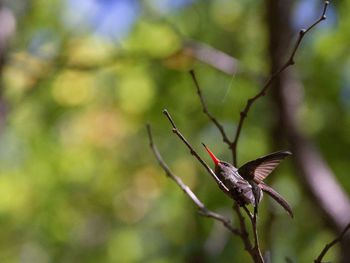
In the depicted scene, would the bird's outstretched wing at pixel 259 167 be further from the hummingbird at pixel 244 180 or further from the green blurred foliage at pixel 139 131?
the green blurred foliage at pixel 139 131

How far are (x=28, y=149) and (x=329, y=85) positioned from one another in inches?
126

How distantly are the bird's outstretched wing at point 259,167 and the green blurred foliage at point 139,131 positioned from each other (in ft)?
6.59

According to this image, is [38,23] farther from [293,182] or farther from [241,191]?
[241,191]

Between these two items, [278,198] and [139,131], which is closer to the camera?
[278,198]

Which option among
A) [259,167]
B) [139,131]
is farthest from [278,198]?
[139,131]

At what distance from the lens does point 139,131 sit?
577 centimetres

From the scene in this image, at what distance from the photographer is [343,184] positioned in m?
4.12

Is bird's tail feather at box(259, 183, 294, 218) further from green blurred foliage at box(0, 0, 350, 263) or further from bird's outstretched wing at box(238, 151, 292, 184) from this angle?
green blurred foliage at box(0, 0, 350, 263)

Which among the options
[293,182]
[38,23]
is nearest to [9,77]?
A: [38,23]

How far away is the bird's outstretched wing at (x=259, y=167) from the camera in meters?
1.05

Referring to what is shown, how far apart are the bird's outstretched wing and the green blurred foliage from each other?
201 centimetres

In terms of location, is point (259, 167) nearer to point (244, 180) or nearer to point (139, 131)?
point (244, 180)

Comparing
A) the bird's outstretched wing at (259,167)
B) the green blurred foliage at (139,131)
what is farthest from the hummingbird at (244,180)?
the green blurred foliage at (139,131)

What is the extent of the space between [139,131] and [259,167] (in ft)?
15.4
